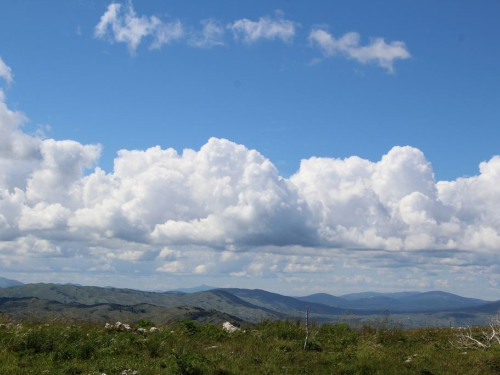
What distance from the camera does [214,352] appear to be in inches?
642

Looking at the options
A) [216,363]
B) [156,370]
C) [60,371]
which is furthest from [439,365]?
[60,371]

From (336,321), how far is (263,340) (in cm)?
776

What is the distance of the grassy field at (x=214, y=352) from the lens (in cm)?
1355

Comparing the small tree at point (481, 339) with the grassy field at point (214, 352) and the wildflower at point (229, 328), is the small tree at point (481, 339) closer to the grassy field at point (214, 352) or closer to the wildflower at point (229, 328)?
the grassy field at point (214, 352)

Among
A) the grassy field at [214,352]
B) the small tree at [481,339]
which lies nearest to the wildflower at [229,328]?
the grassy field at [214,352]

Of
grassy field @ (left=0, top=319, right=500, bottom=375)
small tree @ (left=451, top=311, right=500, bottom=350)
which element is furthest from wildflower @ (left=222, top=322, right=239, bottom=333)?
small tree @ (left=451, top=311, right=500, bottom=350)

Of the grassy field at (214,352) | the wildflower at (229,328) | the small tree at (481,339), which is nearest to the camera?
the grassy field at (214,352)

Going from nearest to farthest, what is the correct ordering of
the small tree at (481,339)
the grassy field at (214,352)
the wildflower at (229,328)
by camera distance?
the grassy field at (214,352) < the small tree at (481,339) < the wildflower at (229,328)

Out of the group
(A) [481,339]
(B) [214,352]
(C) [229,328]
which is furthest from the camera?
(A) [481,339]

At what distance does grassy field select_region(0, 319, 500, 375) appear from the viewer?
44.5ft

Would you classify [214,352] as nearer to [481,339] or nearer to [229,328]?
[229,328]

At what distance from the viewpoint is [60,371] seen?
491 inches

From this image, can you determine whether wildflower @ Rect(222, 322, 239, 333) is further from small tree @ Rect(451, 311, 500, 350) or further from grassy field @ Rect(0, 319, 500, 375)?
small tree @ Rect(451, 311, 500, 350)

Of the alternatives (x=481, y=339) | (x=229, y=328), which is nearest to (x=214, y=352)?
(x=229, y=328)
